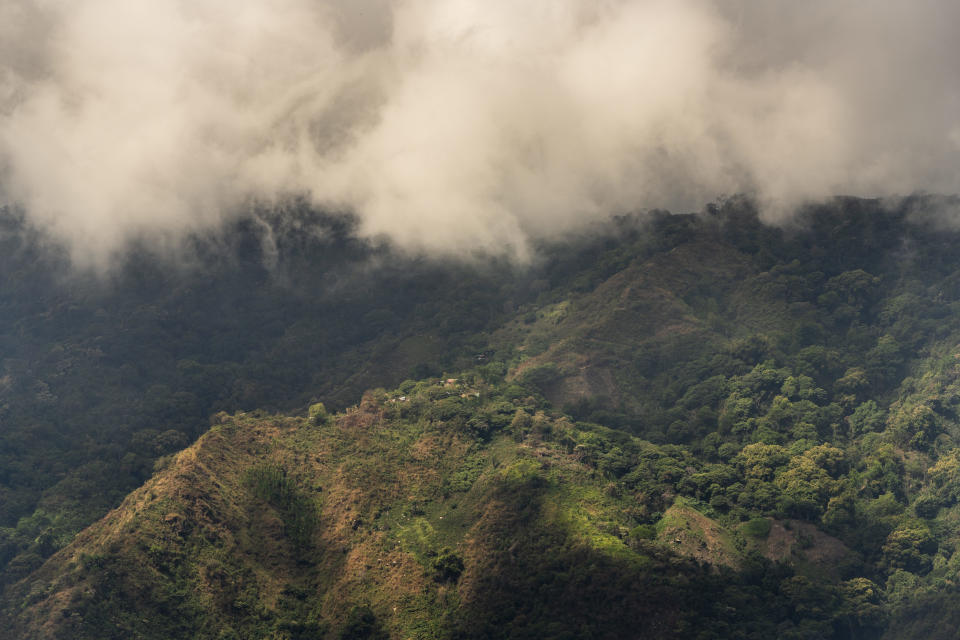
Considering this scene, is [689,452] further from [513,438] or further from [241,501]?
[241,501]

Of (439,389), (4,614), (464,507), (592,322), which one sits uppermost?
(592,322)

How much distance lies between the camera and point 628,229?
401 ft

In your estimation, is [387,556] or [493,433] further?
[493,433]

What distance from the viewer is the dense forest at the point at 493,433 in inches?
2746

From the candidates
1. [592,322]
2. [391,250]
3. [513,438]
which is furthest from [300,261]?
[513,438]

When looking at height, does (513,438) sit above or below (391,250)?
below

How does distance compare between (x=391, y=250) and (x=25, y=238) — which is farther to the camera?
(x=391, y=250)

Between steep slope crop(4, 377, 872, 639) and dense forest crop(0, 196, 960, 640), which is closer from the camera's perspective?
steep slope crop(4, 377, 872, 639)

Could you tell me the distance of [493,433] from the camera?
87.8m

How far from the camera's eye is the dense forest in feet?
229

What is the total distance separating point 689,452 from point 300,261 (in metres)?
53.0

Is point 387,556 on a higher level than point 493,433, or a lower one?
lower

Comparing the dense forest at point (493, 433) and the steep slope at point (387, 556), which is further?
the dense forest at point (493, 433)

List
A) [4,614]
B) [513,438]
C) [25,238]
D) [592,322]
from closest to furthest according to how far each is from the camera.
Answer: [4,614] < [513,438] < [592,322] < [25,238]
